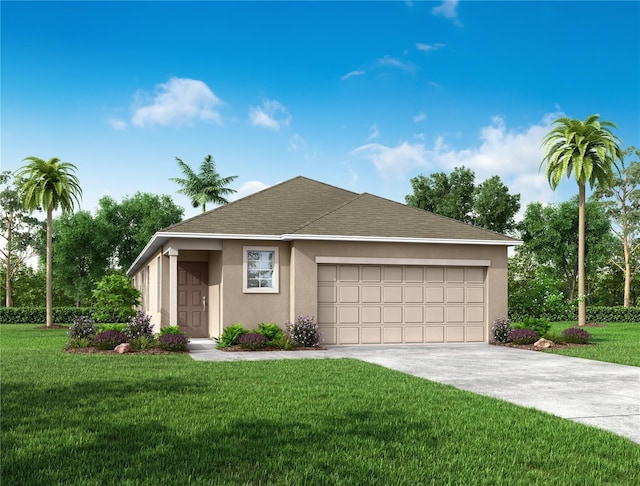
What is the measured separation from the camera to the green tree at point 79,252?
1608 inches

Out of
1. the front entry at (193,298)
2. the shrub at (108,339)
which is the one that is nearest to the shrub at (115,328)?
the shrub at (108,339)

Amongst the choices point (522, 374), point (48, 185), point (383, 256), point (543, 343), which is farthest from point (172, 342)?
point (48, 185)

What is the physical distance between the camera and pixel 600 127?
79.4 feet

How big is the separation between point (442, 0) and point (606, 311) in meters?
23.7

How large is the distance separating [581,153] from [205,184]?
29.0 m

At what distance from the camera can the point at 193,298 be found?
65.2 ft

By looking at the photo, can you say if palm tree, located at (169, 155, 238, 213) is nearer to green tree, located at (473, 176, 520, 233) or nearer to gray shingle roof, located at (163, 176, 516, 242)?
green tree, located at (473, 176, 520, 233)

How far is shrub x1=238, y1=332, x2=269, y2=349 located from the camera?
15.8 meters

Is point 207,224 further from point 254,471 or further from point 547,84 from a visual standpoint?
point 547,84

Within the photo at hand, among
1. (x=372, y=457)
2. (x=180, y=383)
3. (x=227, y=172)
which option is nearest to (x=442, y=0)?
(x=180, y=383)

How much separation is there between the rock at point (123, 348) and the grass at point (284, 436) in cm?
445

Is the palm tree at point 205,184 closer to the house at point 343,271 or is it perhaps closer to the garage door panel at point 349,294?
the house at point 343,271

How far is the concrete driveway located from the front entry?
1.77 m

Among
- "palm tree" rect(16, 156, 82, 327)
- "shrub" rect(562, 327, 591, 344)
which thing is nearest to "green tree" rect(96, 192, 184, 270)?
"palm tree" rect(16, 156, 82, 327)
